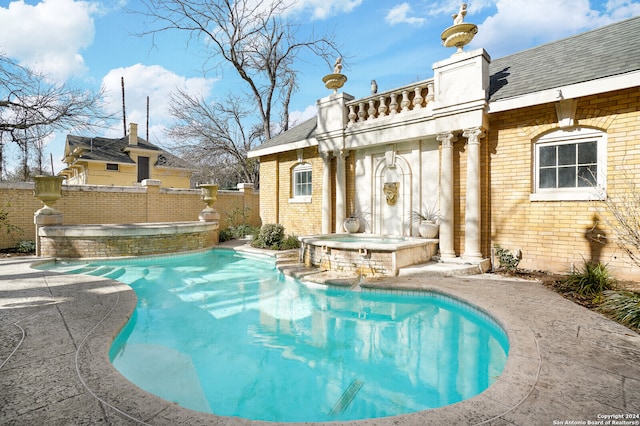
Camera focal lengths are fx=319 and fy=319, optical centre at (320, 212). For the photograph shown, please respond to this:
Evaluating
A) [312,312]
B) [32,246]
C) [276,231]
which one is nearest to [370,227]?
[276,231]

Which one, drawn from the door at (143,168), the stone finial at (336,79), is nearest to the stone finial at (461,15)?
the stone finial at (336,79)

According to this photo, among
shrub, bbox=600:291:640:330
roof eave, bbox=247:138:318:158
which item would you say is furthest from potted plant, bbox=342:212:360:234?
shrub, bbox=600:291:640:330

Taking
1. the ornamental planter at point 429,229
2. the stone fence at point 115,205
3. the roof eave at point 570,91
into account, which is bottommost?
the ornamental planter at point 429,229

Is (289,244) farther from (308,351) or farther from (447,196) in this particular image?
(308,351)

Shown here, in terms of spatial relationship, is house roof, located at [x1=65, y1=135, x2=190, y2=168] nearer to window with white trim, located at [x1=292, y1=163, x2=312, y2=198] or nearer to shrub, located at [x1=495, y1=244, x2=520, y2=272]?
window with white trim, located at [x1=292, y1=163, x2=312, y2=198]

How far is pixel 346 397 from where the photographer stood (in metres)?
2.96

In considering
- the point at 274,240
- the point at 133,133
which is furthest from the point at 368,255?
the point at 133,133

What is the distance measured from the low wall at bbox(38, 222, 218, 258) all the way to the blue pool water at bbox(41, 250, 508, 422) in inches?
165

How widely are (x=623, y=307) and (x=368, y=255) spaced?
4.02m

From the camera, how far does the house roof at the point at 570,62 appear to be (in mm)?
5942

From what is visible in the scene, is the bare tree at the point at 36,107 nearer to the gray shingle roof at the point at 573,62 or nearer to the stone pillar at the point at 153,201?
the stone pillar at the point at 153,201

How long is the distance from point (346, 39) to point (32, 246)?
14907 millimetres

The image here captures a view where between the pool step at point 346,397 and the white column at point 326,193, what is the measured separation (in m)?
7.33

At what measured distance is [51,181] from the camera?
969 centimetres
